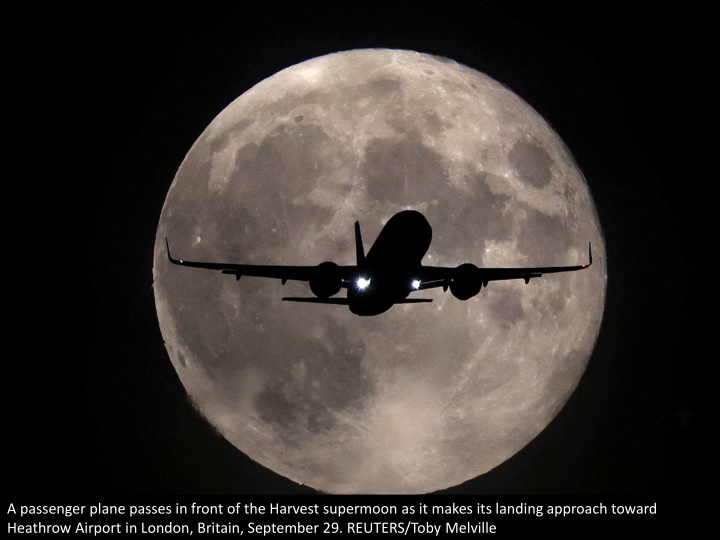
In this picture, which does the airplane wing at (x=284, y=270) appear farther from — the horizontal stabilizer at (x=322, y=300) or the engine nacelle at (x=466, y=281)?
the engine nacelle at (x=466, y=281)

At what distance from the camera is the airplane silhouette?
75.2ft

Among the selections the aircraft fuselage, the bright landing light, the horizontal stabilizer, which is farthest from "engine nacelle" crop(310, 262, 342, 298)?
the aircraft fuselage

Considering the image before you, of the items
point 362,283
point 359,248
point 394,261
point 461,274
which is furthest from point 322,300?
point 461,274

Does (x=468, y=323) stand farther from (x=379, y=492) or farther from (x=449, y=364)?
(x=379, y=492)

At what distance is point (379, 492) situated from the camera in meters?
27.2

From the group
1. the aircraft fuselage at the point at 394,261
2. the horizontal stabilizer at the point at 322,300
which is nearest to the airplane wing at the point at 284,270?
the aircraft fuselage at the point at 394,261

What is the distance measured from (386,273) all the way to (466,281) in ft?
9.65

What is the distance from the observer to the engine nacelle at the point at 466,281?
77.3ft

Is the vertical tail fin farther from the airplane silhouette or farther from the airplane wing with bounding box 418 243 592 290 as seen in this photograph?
the airplane wing with bounding box 418 243 592 290

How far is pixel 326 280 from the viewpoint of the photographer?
22719 mm

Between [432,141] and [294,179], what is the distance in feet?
18.7

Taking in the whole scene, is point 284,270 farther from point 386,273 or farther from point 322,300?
point 386,273

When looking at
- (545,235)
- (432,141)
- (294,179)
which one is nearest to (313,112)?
(294,179)

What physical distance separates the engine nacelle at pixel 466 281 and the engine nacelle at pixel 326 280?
4.22 metres
